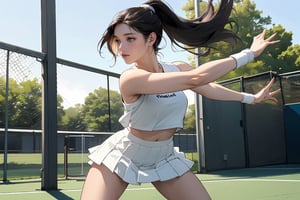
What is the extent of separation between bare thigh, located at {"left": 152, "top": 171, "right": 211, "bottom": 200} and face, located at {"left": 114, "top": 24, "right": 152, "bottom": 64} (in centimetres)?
68

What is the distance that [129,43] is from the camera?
2.09 meters

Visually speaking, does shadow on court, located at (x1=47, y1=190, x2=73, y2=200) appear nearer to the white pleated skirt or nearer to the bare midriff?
the white pleated skirt

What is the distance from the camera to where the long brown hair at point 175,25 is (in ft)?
7.02

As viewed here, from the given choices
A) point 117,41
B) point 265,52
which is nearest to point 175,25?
point 117,41

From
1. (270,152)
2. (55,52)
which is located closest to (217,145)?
(270,152)

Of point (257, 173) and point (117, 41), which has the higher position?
point (117, 41)

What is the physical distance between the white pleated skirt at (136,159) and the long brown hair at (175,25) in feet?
1.67

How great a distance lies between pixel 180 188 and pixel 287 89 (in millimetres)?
11356

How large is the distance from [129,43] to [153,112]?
37 cm

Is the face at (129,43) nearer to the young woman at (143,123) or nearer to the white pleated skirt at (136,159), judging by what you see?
the young woman at (143,123)

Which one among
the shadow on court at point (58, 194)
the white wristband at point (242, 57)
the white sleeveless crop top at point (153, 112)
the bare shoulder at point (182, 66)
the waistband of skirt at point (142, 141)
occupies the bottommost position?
the shadow on court at point (58, 194)

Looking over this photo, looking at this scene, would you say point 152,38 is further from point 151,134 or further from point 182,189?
point 182,189

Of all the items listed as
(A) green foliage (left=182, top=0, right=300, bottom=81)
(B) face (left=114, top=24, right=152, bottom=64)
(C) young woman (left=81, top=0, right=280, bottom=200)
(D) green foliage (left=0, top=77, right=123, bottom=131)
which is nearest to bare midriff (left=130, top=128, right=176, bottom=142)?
(C) young woman (left=81, top=0, right=280, bottom=200)

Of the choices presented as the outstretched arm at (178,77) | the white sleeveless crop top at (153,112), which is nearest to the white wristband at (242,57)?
the outstretched arm at (178,77)
